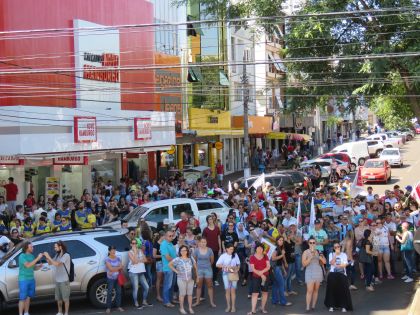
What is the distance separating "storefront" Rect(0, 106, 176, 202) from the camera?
23.3 m

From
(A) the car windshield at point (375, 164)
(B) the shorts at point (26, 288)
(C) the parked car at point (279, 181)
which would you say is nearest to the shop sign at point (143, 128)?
(C) the parked car at point (279, 181)

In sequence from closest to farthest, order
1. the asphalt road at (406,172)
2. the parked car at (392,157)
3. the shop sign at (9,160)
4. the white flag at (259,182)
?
the shop sign at (9,160)
the white flag at (259,182)
the asphalt road at (406,172)
the parked car at (392,157)

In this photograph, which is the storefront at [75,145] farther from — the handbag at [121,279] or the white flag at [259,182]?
the handbag at [121,279]

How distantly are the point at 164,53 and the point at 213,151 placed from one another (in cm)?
1012

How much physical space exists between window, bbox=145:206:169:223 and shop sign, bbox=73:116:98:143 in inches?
324

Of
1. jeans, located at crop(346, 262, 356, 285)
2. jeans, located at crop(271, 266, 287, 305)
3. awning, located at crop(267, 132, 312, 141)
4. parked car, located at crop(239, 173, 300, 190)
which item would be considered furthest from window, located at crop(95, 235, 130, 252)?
awning, located at crop(267, 132, 312, 141)

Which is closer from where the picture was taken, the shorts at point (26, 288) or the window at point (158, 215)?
the shorts at point (26, 288)

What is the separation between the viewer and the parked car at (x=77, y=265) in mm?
12945

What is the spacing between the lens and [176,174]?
34188 mm

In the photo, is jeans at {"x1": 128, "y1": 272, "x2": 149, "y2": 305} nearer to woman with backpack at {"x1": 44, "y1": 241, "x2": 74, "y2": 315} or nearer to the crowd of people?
the crowd of people

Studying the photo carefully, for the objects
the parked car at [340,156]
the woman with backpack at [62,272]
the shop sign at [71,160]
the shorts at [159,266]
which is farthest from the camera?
the parked car at [340,156]

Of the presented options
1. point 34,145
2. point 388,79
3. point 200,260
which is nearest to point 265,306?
point 200,260

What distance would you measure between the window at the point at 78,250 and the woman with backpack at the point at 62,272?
26.1 inches

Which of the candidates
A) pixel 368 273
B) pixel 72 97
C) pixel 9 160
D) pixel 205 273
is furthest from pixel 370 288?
pixel 72 97
